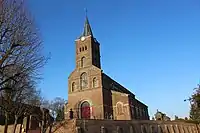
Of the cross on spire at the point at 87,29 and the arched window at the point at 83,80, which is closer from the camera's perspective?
the arched window at the point at 83,80

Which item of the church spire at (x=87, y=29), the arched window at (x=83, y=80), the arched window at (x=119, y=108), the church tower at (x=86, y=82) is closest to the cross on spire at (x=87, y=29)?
the church spire at (x=87, y=29)

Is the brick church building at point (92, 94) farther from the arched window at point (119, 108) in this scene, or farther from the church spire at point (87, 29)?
the church spire at point (87, 29)

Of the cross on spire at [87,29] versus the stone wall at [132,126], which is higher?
the cross on spire at [87,29]

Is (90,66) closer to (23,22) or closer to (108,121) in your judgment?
(108,121)

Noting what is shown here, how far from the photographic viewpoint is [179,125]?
42.5m

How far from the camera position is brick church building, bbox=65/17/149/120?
45469mm

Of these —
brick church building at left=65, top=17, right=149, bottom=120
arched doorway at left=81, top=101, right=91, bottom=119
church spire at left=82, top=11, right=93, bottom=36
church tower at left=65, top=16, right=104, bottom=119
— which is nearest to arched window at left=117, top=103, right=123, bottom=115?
brick church building at left=65, top=17, right=149, bottom=120

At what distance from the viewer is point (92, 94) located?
4641 cm

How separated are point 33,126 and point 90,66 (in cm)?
2095

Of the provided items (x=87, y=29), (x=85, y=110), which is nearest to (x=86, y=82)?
(x=85, y=110)

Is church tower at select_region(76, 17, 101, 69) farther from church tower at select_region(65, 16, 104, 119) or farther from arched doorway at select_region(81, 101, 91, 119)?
arched doorway at select_region(81, 101, 91, 119)

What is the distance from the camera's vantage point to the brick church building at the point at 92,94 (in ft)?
149

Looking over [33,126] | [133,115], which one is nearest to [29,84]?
[33,126]

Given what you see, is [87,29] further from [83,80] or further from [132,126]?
[132,126]
